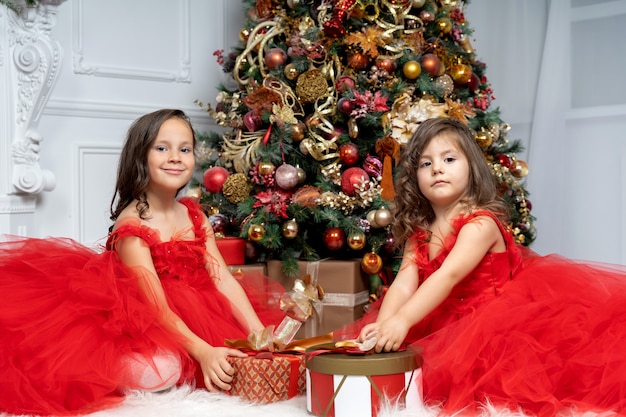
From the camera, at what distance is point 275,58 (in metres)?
3.03

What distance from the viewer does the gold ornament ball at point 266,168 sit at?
2.86m

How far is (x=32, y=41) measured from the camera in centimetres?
288

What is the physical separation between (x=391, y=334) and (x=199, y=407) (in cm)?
48

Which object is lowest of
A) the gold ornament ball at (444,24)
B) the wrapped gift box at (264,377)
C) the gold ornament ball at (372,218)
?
the wrapped gift box at (264,377)

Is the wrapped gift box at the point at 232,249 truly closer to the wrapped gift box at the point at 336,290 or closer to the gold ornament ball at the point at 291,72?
the wrapped gift box at the point at 336,290

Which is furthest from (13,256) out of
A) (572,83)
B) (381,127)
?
(572,83)

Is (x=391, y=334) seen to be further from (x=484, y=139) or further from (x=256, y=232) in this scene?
(x=484, y=139)

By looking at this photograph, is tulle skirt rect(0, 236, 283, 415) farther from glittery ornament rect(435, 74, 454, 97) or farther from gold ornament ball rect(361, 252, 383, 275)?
glittery ornament rect(435, 74, 454, 97)

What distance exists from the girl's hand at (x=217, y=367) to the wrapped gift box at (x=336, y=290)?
0.92m

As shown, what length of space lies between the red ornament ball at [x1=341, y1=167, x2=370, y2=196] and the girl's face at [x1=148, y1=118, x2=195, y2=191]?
2.43 feet

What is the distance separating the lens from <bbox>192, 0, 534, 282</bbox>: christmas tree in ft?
9.05

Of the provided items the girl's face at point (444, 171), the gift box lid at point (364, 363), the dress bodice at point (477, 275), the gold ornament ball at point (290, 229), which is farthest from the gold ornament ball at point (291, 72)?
the gift box lid at point (364, 363)

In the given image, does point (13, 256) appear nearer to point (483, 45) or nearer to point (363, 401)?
point (363, 401)

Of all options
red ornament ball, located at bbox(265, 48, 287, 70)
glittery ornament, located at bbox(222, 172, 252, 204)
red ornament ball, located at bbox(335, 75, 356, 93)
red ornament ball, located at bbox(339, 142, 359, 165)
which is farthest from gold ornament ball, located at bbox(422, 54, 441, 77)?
glittery ornament, located at bbox(222, 172, 252, 204)
